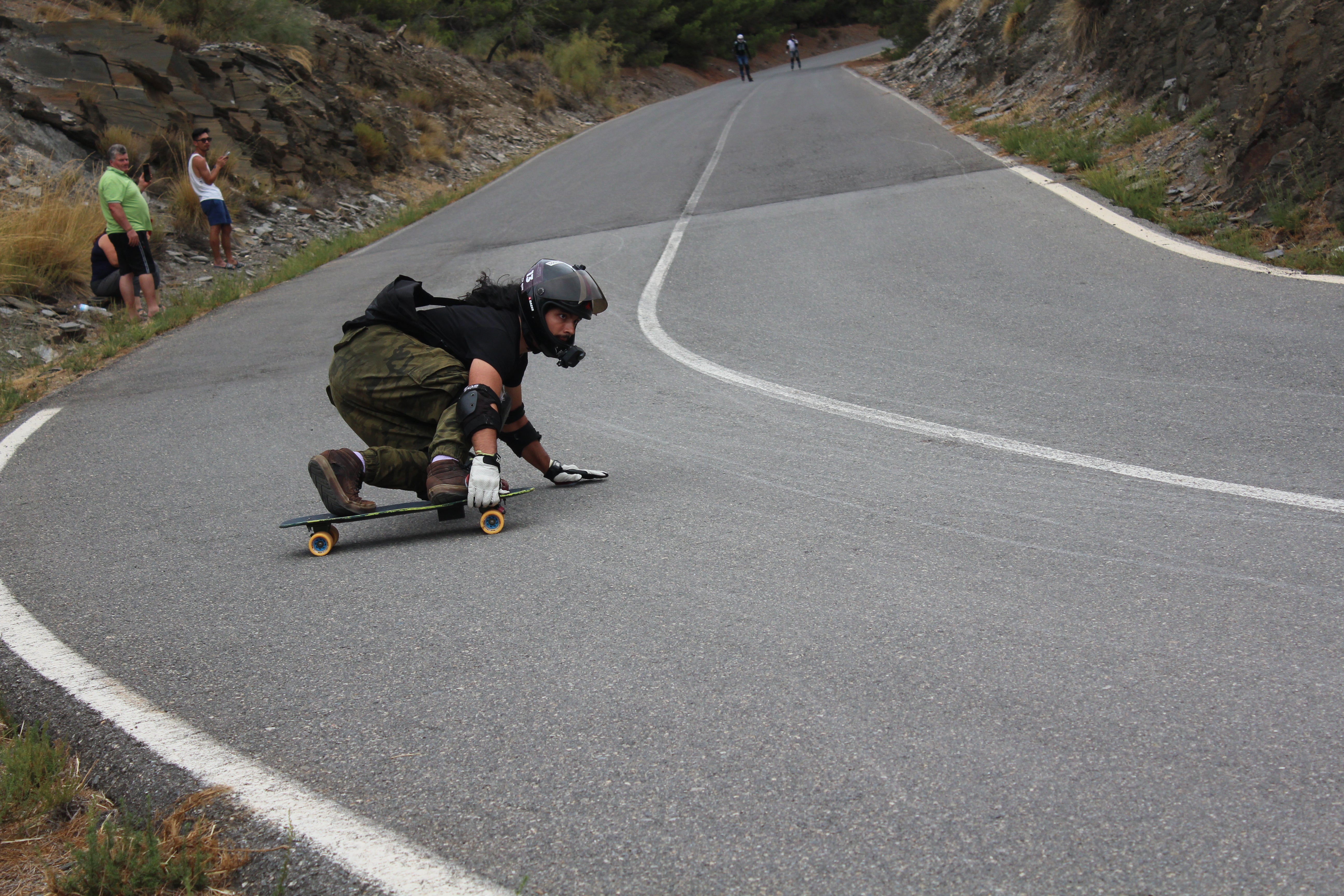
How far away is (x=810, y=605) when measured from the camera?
3656 mm

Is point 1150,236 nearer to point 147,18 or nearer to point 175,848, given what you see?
point 175,848

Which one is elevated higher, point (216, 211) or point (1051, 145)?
point (1051, 145)

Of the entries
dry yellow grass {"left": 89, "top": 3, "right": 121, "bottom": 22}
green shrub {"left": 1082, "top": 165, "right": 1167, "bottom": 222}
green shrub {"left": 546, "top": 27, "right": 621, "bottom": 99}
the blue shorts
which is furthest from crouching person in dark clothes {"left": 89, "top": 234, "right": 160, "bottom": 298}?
green shrub {"left": 546, "top": 27, "right": 621, "bottom": 99}

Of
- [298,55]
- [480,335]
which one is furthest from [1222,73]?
[298,55]

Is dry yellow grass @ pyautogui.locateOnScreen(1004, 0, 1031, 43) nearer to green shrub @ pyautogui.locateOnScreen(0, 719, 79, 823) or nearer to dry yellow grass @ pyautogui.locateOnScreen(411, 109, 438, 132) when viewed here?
dry yellow grass @ pyautogui.locateOnScreen(411, 109, 438, 132)

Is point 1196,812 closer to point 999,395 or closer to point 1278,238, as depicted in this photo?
point 999,395

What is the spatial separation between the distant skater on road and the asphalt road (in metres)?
40.7

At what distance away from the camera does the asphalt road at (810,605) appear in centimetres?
242

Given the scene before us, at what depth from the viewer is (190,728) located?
313cm

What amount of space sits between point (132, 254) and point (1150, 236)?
10785mm

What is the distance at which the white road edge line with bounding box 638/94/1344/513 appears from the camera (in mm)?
4426

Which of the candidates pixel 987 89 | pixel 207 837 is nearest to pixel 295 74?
pixel 987 89

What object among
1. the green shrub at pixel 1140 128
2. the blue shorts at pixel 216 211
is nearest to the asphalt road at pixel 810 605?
the green shrub at pixel 1140 128

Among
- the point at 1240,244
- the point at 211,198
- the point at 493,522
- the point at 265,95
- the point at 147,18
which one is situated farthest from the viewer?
the point at 265,95
